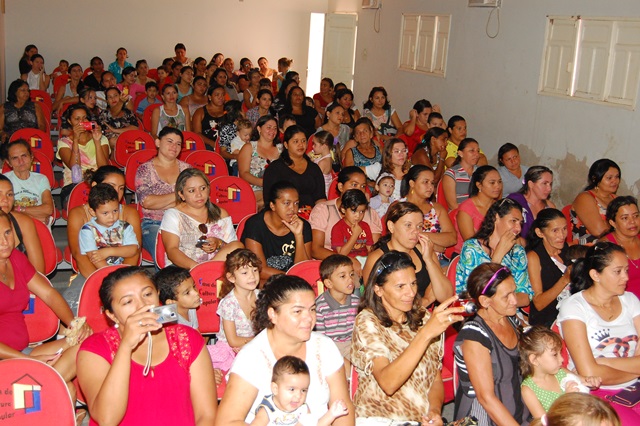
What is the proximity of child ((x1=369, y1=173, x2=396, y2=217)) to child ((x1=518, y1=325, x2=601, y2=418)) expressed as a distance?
8.17 feet

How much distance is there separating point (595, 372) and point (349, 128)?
206 inches

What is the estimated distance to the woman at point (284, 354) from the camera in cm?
253

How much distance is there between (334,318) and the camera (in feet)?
11.9

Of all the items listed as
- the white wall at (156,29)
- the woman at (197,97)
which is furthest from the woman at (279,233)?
the white wall at (156,29)

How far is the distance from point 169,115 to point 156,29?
617cm

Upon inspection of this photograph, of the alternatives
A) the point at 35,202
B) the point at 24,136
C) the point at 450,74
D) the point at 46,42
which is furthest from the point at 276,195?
the point at 46,42

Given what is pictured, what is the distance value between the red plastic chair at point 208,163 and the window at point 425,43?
14.9 ft

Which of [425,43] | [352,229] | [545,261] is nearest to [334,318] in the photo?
[352,229]

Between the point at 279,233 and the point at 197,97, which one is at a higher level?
the point at 197,97

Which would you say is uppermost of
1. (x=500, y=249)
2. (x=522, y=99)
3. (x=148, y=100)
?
(x=522, y=99)

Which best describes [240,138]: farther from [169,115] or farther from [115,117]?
[115,117]

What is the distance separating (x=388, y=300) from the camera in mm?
3006

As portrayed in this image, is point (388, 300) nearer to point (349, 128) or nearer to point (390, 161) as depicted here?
point (390, 161)

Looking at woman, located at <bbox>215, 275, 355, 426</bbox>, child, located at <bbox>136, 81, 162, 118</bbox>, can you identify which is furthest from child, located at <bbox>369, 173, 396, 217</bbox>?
child, located at <bbox>136, 81, 162, 118</bbox>
